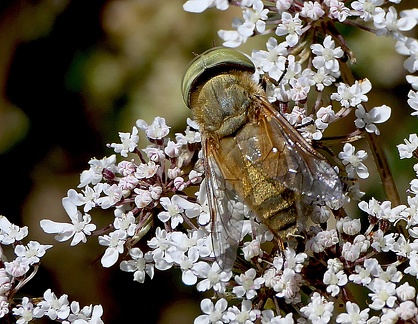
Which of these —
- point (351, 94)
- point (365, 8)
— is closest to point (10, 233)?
point (351, 94)

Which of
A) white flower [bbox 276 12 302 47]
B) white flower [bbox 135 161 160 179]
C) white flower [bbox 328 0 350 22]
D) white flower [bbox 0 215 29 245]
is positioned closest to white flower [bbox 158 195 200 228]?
white flower [bbox 135 161 160 179]

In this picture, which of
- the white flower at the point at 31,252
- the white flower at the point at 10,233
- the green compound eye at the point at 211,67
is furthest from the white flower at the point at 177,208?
the white flower at the point at 10,233

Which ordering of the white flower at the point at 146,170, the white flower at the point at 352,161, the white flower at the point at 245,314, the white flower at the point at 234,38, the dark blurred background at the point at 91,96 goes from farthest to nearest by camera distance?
the dark blurred background at the point at 91,96 → the white flower at the point at 234,38 → the white flower at the point at 146,170 → the white flower at the point at 352,161 → the white flower at the point at 245,314

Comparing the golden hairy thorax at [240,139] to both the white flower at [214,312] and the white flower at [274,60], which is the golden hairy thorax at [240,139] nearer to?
the white flower at [274,60]

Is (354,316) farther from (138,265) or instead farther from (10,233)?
(10,233)

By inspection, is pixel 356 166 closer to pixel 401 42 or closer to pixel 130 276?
pixel 401 42

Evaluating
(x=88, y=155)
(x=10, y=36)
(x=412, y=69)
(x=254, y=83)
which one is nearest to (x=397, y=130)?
(x=412, y=69)

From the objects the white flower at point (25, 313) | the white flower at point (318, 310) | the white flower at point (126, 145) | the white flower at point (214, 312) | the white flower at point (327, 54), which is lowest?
the white flower at point (318, 310)
